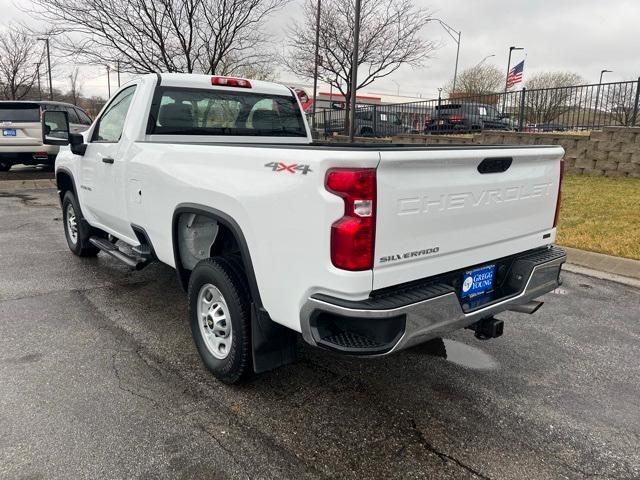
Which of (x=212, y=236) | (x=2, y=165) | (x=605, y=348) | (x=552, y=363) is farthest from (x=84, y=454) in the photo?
(x=2, y=165)

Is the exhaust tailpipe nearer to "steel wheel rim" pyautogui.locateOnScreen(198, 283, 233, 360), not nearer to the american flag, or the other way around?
"steel wheel rim" pyautogui.locateOnScreen(198, 283, 233, 360)

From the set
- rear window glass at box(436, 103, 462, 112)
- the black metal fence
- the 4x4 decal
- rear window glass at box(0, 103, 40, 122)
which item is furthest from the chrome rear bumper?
rear window glass at box(436, 103, 462, 112)

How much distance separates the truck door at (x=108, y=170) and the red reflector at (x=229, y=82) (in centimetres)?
72

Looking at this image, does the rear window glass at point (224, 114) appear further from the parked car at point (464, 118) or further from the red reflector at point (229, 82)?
the parked car at point (464, 118)

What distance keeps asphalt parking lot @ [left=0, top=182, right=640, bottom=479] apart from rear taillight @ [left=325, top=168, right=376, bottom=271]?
1.07 m

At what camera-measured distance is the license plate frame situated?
2855mm

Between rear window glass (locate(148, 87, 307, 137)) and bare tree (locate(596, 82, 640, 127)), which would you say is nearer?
rear window glass (locate(148, 87, 307, 137))

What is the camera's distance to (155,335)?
4.00 meters

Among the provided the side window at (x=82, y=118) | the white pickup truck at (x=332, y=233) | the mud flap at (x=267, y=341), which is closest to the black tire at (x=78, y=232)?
the white pickup truck at (x=332, y=233)

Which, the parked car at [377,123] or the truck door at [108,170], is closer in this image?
the truck door at [108,170]

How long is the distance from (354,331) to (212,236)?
1648 mm

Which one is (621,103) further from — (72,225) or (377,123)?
(72,225)

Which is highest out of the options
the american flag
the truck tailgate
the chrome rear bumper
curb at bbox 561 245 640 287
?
the american flag

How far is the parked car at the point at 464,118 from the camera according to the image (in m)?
14.7
